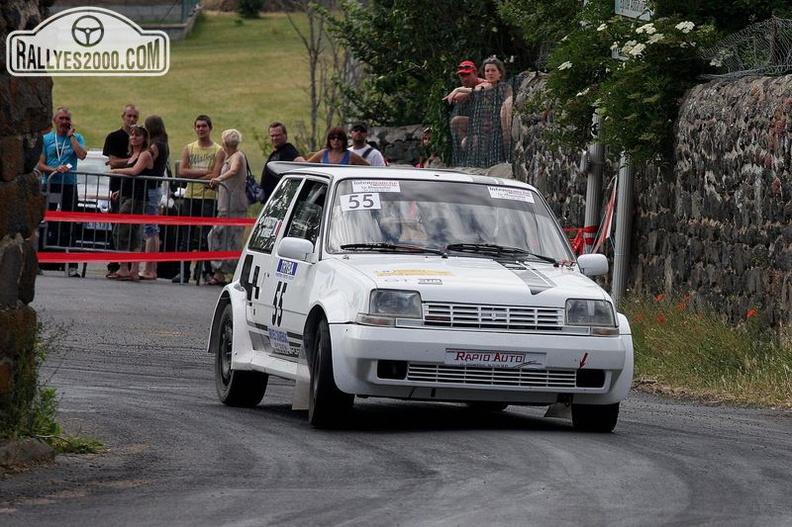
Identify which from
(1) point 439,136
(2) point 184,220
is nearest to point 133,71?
(2) point 184,220

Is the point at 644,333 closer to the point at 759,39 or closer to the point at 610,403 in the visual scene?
the point at 759,39

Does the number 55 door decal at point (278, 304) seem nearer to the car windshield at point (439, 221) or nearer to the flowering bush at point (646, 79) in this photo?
the car windshield at point (439, 221)

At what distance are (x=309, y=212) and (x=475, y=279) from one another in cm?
188

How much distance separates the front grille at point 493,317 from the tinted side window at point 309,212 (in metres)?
1.58

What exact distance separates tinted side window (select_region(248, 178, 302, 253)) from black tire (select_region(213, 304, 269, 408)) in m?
0.53

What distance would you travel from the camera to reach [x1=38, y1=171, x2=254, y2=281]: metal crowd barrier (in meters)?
24.2

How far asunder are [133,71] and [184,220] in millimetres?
13715

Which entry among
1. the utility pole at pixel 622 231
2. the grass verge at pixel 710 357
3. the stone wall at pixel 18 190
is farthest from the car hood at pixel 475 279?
the utility pole at pixel 622 231

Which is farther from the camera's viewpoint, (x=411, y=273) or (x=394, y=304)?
(x=411, y=273)

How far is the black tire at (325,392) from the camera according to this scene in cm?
1059

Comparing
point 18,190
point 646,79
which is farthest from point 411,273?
point 646,79

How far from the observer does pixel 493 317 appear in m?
10.5

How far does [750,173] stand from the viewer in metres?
15.2

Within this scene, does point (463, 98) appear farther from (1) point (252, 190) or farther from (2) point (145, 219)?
(2) point (145, 219)
